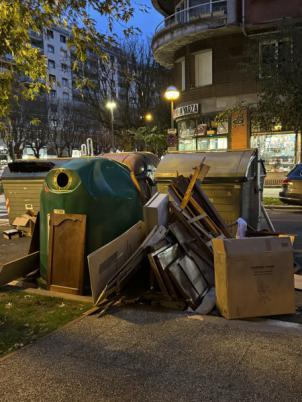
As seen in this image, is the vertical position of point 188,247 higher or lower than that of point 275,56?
lower

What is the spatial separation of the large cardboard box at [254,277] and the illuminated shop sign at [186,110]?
19.6m

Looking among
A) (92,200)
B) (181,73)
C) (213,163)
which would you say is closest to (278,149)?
(181,73)

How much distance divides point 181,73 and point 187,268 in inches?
857

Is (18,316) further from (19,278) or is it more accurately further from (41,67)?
(41,67)

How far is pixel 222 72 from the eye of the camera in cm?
2239

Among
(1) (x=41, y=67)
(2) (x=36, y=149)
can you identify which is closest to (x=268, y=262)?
(1) (x=41, y=67)

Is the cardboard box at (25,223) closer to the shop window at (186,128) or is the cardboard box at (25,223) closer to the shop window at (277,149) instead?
the shop window at (277,149)

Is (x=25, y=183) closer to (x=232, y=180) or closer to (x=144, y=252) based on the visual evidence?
(x=232, y=180)

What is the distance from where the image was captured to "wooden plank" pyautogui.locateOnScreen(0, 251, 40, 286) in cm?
541

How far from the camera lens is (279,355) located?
344 centimetres

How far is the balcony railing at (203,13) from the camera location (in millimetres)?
21172

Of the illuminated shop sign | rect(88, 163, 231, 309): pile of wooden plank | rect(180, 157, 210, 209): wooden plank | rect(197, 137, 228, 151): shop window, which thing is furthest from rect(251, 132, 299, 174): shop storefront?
rect(88, 163, 231, 309): pile of wooden plank

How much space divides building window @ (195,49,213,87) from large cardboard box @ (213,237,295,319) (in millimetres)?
20106

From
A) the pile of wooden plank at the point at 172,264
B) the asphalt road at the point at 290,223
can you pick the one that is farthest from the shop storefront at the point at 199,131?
the pile of wooden plank at the point at 172,264
